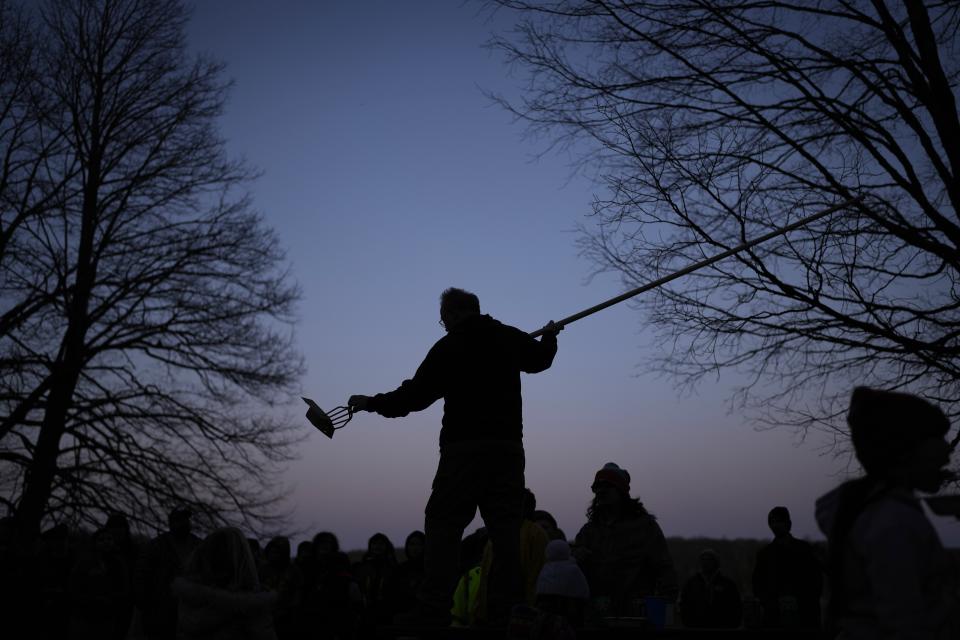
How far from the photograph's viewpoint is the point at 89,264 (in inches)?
690

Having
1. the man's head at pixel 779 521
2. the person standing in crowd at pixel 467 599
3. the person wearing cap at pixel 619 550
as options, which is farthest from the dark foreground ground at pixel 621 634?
the man's head at pixel 779 521

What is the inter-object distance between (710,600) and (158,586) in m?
5.23

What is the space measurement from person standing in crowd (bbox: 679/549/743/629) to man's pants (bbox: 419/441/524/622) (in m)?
4.70

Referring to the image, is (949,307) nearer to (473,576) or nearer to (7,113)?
(473,576)

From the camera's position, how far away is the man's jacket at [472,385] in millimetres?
5965

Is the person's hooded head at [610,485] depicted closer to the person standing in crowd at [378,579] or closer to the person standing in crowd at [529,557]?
the person standing in crowd at [529,557]

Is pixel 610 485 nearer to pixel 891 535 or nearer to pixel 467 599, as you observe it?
pixel 467 599

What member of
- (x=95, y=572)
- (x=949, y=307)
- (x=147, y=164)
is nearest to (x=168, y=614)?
(x=95, y=572)

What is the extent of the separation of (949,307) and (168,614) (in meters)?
6.86

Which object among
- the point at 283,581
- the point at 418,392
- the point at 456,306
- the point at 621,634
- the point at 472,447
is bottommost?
the point at 621,634

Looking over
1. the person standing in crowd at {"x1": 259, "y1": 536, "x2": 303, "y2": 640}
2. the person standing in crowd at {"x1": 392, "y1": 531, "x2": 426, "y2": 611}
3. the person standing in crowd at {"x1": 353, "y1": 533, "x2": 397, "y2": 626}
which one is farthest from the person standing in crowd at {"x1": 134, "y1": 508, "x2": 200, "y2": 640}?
the person standing in crowd at {"x1": 392, "y1": 531, "x2": 426, "y2": 611}

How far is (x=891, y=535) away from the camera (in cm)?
277

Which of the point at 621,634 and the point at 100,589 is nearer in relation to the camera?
the point at 621,634

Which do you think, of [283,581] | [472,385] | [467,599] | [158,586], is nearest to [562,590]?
[472,385]
